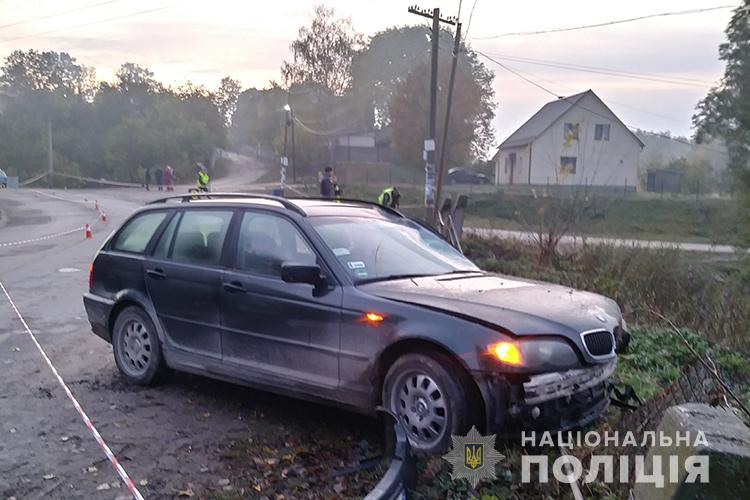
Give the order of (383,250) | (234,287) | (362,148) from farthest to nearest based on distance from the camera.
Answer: (362,148) < (234,287) < (383,250)

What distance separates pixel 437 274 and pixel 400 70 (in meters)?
81.7

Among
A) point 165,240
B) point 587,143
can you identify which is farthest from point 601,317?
point 587,143

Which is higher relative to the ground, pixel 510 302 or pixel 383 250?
pixel 383 250

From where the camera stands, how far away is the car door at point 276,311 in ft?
16.4

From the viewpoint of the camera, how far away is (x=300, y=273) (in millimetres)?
4887

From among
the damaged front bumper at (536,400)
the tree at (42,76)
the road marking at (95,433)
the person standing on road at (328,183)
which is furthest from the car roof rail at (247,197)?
the tree at (42,76)

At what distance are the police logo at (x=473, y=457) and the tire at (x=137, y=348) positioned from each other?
123 inches

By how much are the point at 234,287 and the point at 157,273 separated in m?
1.05

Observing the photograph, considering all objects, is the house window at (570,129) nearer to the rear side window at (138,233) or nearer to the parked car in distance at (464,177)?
the parked car in distance at (464,177)

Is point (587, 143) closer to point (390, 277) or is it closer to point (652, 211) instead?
point (652, 211)

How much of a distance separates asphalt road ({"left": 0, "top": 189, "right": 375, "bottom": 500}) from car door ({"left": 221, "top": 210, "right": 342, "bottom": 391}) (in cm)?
49

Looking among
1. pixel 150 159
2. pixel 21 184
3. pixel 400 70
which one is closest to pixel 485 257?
pixel 21 184

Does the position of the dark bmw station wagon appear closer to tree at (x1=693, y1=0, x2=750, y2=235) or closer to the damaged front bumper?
the damaged front bumper

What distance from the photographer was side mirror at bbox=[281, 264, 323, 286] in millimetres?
4871
